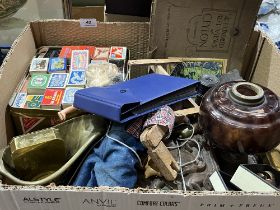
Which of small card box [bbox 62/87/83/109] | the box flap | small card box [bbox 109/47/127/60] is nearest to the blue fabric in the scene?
small card box [bbox 62/87/83/109]

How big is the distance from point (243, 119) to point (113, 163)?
36 cm

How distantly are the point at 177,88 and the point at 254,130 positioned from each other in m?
0.26

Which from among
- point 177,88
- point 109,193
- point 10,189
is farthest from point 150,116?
point 10,189

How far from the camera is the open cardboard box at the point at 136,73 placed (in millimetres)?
714

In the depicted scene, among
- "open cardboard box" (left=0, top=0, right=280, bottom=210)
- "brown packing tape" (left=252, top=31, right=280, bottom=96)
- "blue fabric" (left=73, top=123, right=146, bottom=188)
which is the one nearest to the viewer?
"open cardboard box" (left=0, top=0, right=280, bottom=210)

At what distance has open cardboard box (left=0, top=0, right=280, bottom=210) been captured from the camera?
0.71 m

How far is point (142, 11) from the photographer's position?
1.37 m

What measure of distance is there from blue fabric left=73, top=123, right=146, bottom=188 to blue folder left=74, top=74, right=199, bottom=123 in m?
0.06

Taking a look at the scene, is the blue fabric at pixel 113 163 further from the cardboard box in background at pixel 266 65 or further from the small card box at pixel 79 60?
the cardboard box in background at pixel 266 65

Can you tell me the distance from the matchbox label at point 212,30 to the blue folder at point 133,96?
0.97ft

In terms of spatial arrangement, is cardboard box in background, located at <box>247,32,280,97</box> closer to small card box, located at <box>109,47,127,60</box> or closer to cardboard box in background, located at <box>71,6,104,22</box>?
small card box, located at <box>109,47,127,60</box>

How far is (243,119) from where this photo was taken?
83 centimetres

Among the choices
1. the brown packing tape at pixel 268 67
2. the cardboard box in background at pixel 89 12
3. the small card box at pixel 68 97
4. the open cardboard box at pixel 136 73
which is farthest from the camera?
the cardboard box in background at pixel 89 12

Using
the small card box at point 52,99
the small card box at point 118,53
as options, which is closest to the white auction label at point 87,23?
the small card box at point 118,53
